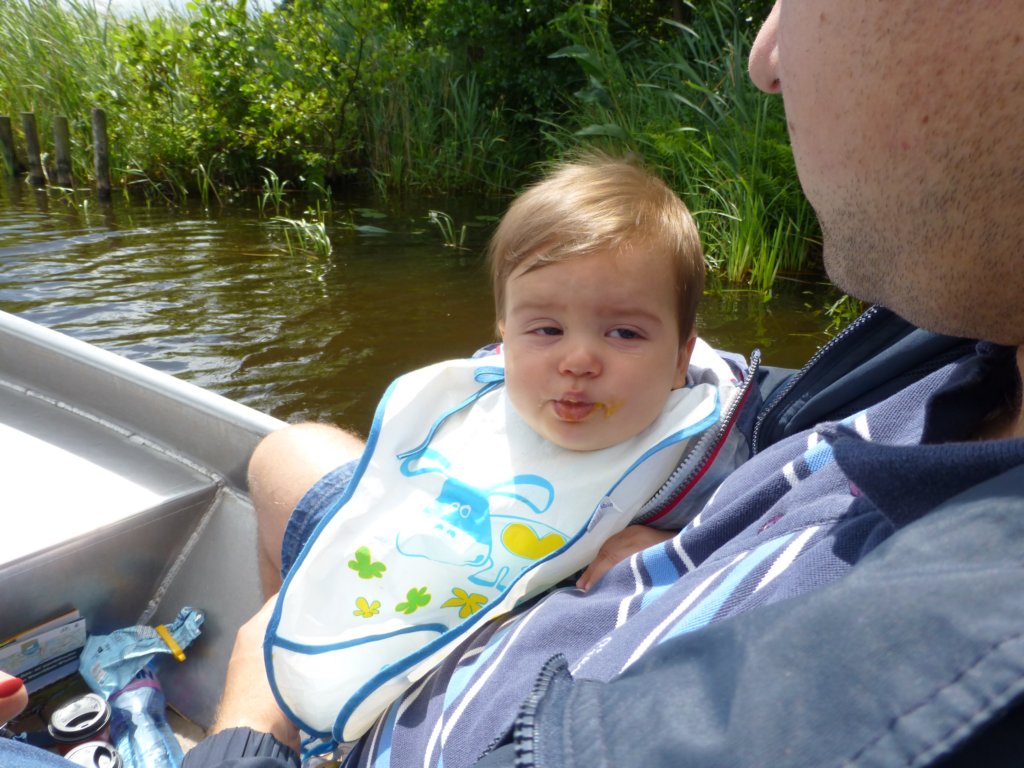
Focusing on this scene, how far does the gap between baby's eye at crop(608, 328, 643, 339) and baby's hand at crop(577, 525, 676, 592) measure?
0.33m

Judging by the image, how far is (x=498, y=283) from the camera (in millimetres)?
1714

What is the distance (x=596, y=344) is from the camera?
148 cm

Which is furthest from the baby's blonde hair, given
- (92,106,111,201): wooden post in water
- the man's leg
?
(92,106,111,201): wooden post in water

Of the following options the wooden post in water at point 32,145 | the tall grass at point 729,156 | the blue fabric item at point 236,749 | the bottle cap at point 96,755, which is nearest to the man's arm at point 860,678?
the blue fabric item at point 236,749

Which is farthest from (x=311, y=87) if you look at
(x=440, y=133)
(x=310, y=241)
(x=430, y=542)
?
(x=430, y=542)

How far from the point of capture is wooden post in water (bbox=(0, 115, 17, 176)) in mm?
9742

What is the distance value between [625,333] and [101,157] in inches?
350

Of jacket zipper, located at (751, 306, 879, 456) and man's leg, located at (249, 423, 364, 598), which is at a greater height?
jacket zipper, located at (751, 306, 879, 456)

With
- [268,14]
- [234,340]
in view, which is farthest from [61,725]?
[268,14]

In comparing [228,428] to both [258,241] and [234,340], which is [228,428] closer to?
[234,340]

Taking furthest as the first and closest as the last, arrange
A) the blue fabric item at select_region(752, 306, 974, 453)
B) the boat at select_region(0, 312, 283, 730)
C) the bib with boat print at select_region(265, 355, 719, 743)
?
the boat at select_region(0, 312, 283, 730) < the bib with boat print at select_region(265, 355, 719, 743) < the blue fabric item at select_region(752, 306, 974, 453)

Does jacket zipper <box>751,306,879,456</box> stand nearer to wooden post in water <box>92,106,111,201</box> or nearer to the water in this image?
the water

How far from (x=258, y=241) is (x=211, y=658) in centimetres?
593

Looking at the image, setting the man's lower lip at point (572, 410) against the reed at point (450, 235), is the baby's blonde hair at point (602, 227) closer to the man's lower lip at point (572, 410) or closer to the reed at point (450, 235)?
the man's lower lip at point (572, 410)
